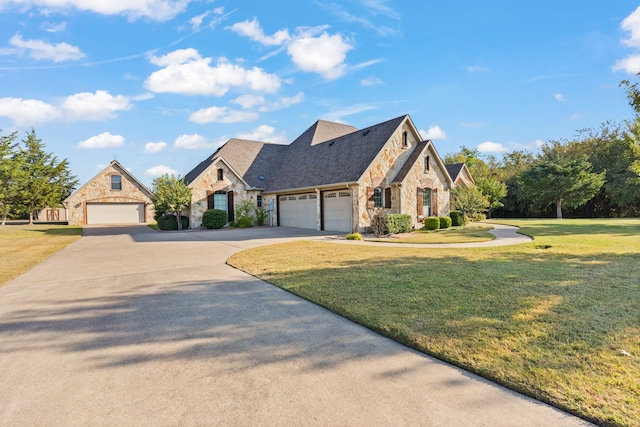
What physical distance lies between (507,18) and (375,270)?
9992mm

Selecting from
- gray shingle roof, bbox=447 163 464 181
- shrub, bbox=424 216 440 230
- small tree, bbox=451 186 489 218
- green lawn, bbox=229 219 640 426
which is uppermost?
gray shingle roof, bbox=447 163 464 181

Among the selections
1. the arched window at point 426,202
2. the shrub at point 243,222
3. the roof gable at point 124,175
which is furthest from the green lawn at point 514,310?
the roof gable at point 124,175

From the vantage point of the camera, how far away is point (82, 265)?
9312 mm

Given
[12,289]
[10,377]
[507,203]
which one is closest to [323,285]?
[10,377]

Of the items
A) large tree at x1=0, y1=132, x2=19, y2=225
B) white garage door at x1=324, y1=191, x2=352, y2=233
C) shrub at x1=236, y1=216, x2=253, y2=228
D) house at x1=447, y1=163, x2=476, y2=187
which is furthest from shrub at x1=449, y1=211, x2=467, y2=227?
large tree at x1=0, y1=132, x2=19, y2=225

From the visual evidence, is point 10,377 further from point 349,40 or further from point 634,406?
point 349,40

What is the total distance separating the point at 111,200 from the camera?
33.1 m

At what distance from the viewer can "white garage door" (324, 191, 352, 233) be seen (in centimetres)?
1862

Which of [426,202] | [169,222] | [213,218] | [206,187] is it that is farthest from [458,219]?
[169,222]

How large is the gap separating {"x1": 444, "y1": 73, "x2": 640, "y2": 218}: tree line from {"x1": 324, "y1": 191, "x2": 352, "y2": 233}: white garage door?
27.1 feet

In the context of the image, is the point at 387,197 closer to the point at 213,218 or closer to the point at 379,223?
the point at 379,223

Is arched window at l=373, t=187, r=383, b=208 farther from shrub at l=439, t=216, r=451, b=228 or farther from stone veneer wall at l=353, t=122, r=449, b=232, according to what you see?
shrub at l=439, t=216, r=451, b=228

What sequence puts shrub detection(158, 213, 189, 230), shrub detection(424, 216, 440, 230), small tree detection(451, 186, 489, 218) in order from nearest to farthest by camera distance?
1. shrub detection(424, 216, 440, 230)
2. small tree detection(451, 186, 489, 218)
3. shrub detection(158, 213, 189, 230)

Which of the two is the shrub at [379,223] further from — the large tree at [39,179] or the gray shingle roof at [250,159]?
the large tree at [39,179]
